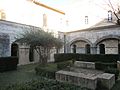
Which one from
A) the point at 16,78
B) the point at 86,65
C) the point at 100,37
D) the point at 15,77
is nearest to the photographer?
the point at 16,78

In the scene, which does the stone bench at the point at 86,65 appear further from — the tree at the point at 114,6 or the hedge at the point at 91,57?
the tree at the point at 114,6

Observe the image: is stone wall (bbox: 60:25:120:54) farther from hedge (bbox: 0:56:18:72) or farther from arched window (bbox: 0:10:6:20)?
hedge (bbox: 0:56:18:72)

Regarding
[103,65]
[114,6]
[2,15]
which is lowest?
[103,65]

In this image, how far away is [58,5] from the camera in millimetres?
26141

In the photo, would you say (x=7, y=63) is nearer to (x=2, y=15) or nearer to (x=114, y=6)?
(x=2, y=15)

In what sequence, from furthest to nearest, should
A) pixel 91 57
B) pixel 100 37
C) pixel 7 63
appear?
pixel 100 37, pixel 91 57, pixel 7 63

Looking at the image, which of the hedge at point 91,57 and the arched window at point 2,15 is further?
the arched window at point 2,15

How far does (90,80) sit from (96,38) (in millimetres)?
14602

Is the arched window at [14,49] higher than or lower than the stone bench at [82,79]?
higher

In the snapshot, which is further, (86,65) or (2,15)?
(2,15)

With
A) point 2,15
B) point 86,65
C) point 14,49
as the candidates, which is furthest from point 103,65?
point 2,15

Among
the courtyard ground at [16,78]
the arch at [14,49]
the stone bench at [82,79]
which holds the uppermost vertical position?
the arch at [14,49]

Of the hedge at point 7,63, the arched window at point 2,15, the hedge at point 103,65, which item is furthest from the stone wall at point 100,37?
the hedge at point 7,63

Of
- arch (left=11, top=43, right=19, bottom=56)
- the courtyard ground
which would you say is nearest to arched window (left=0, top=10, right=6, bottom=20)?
arch (left=11, top=43, right=19, bottom=56)
